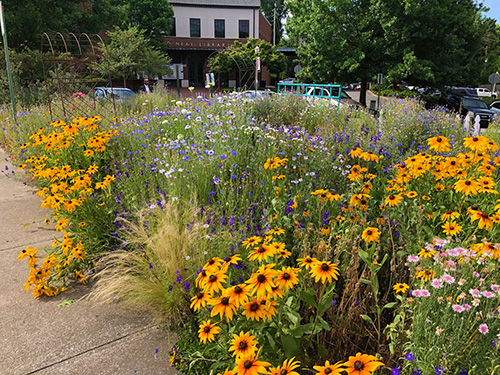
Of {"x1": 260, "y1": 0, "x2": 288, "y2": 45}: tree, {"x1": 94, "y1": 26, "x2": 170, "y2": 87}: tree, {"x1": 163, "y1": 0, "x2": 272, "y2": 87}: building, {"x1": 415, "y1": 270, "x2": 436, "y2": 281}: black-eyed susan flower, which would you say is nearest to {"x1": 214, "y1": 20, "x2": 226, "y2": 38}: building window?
{"x1": 163, "y1": 0, "x2": 272, "y2": 87}: building

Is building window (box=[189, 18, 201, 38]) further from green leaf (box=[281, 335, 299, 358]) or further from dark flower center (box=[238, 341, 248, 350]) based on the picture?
dark flower center (box=[238, 341, 248, 350])

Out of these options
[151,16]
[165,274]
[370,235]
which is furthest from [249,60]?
[370,235]

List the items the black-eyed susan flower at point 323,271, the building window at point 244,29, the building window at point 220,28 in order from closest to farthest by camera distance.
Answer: the black-eyed susan flower at point 323,271 < the building window at point 220,28 < the building window at point 244,29

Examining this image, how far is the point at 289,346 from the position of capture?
1.93 meters

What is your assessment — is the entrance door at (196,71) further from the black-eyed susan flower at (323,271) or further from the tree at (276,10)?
the black-eyed susan flower at (323,271)

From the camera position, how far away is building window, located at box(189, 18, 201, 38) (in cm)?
4291

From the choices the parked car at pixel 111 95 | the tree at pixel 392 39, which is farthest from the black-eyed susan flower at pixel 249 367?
the tree at pixel 392 39

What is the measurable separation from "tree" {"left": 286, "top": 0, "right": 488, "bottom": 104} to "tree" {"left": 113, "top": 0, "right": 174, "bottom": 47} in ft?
64.8

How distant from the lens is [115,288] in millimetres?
3031

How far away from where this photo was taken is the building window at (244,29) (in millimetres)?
43750

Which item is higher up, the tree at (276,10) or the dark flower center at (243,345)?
the tree at (276,10)

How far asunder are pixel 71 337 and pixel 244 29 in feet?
149

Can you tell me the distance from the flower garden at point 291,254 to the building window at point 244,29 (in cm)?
4154

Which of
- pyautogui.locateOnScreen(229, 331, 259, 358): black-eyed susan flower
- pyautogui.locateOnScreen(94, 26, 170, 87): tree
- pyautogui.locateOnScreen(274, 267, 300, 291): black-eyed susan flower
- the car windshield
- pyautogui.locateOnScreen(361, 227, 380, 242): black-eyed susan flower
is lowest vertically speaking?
pyautogui.locateOnScreen(229, 331, 259, 358): black-eyed susan flower
